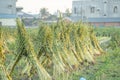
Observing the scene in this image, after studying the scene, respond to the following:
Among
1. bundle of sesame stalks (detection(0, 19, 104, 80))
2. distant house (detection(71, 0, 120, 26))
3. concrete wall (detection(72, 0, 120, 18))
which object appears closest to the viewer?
bundle of sesame stalks (detection(0, 19, 104, 80))

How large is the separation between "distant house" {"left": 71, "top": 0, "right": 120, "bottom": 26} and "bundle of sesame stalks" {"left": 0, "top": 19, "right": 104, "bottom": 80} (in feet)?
116

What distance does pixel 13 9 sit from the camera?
170ft

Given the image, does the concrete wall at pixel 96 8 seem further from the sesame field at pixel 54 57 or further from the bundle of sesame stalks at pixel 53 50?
the sesame field at pixel 54 57

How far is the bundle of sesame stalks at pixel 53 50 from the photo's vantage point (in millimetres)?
9961

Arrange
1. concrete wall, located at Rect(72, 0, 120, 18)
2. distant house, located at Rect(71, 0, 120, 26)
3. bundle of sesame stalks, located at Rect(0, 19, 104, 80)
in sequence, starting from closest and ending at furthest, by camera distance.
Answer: bundle of sesame stalks, located at Rect(0, 19, 104, 80)
distant house, located at Rect(71, 0, 120, 26)
concrete wall, located at Rect(72, 0, 120, 18)

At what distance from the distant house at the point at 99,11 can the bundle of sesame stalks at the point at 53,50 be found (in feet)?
116

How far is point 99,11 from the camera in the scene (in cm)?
5475

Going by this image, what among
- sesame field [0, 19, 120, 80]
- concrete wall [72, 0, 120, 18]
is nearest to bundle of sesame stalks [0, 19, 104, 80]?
sesame field [0, 19, 120, 80]

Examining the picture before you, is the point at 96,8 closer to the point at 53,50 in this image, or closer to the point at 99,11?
the point at 99,11

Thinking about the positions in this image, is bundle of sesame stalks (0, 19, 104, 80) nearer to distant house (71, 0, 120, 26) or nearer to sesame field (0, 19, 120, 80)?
sesame field (0, 19, 120, 80)

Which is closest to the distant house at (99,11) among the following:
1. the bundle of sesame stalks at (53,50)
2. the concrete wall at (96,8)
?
the concrete wall at (96,8)

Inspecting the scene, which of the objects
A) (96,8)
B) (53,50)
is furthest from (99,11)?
(53,50)

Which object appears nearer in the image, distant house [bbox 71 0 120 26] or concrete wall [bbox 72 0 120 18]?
distant house [bbox 71 0 120 26]

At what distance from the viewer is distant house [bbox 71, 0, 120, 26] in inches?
Result: 2052
